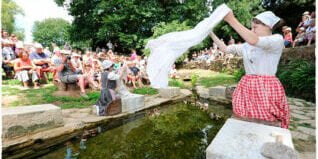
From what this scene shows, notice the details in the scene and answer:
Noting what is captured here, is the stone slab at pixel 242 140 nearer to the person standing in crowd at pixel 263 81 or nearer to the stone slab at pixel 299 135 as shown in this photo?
the person standing in crowd at pixel 263 81

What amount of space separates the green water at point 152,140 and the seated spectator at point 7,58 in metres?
6.24

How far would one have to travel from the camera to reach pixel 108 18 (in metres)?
17.8

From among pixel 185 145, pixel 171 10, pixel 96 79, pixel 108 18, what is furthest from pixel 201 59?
pixel 185 145

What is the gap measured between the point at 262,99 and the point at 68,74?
5709 mm

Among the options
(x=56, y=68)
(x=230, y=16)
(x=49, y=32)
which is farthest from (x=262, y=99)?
(x=49, y=32)

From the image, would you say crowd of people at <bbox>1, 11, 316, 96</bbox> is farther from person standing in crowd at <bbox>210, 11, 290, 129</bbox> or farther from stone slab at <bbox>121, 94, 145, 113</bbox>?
person standing in crowd at <bbox>210, 11, 290, 129</bbox>

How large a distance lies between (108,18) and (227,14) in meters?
17.0

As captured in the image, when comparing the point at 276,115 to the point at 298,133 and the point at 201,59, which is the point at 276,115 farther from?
the point at 201,59

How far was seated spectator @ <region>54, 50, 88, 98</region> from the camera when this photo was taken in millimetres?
6484

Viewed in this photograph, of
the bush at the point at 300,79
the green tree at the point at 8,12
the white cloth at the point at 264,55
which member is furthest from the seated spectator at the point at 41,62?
the green tree at the point at 8,12

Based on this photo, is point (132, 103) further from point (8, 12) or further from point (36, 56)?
point (8, 12)

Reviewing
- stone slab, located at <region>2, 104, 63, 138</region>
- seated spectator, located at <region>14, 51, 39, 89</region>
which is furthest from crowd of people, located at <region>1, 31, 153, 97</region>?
stone slab, located at <region>2, 104, 63, 138</region>

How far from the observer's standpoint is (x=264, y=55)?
2.00 metres

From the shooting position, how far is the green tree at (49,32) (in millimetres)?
49547
